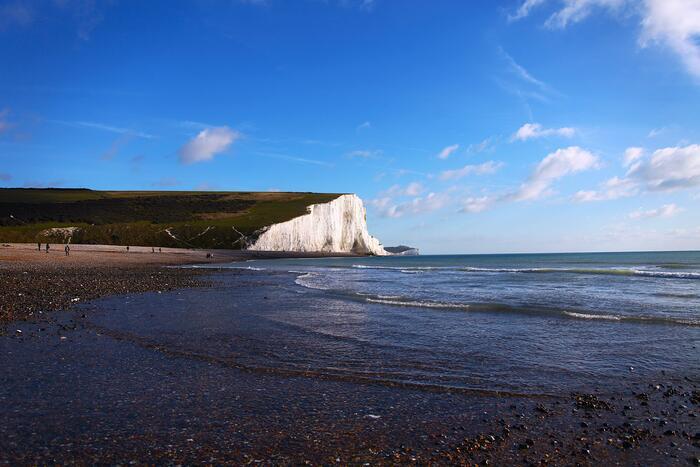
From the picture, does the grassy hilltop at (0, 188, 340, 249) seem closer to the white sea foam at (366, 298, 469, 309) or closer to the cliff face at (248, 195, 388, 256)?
the cliff face at (248, 195, 388, 256)

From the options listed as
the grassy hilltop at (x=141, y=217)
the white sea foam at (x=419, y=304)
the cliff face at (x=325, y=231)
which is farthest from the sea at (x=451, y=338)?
the cliff face at (x=325, y=231)

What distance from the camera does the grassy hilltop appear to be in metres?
91.9

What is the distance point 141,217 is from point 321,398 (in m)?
117

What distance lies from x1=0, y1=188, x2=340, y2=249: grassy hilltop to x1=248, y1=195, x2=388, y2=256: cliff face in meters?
3.08

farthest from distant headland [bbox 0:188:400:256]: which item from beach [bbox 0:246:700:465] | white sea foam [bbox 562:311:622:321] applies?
white sea foam [bbox 562:311:622:321]

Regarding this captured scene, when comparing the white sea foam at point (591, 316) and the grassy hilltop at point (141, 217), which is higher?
the grassy hilltop at point (141, 217)

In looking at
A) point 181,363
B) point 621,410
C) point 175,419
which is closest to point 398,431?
point 175,419

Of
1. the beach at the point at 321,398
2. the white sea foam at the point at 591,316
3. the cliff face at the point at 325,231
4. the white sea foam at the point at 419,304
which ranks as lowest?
the beach at the point at 321,398

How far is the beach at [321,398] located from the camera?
5.20 meters

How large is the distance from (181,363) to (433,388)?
5.07 m

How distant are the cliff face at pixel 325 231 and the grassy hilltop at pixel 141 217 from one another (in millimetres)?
3084

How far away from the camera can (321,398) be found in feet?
23.4

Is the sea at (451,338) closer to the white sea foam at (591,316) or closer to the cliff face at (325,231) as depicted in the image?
the white sea foam at (591,316)

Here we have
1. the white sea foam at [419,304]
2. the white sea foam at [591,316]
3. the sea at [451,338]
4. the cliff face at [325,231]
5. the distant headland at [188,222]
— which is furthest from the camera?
the cliff face at [325,231]
